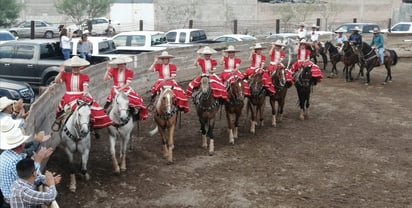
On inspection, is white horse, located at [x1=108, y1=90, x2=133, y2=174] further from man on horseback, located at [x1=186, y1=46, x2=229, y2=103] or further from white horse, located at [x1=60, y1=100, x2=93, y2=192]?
man on horseback, located at [x1=186, y1=46, x2=229, y2=103]

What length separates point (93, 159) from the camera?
36.7ft

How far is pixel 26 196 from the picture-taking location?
532 cm

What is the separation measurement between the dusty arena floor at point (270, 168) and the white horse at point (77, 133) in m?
0.61

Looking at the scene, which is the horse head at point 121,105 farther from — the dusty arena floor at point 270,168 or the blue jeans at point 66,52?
the blue jeans at point 66,52

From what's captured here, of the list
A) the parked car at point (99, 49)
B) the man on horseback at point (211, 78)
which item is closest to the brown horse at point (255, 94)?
the man on horseback at point (211, 78)

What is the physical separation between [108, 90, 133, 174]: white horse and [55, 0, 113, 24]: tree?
1452 inches

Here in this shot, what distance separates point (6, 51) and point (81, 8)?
29.4 meters

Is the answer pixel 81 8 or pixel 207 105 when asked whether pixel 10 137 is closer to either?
pixel 207 105

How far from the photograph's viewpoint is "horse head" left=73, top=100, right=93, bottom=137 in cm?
868

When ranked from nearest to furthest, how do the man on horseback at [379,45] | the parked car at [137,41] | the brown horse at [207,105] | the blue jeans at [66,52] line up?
the brown horse at [207,105], the blue jeans at [66,52], the parked car at [137,41], the man on horseback at [379,45]

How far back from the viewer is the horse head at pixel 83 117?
8680 mm

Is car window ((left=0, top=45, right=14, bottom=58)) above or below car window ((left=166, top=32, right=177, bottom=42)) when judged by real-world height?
below

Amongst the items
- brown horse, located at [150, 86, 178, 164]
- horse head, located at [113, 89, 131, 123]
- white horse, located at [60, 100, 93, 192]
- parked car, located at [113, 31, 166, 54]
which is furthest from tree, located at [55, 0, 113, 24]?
white horse, located at [60, 100, 93, 192]

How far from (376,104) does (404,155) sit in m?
5.99
